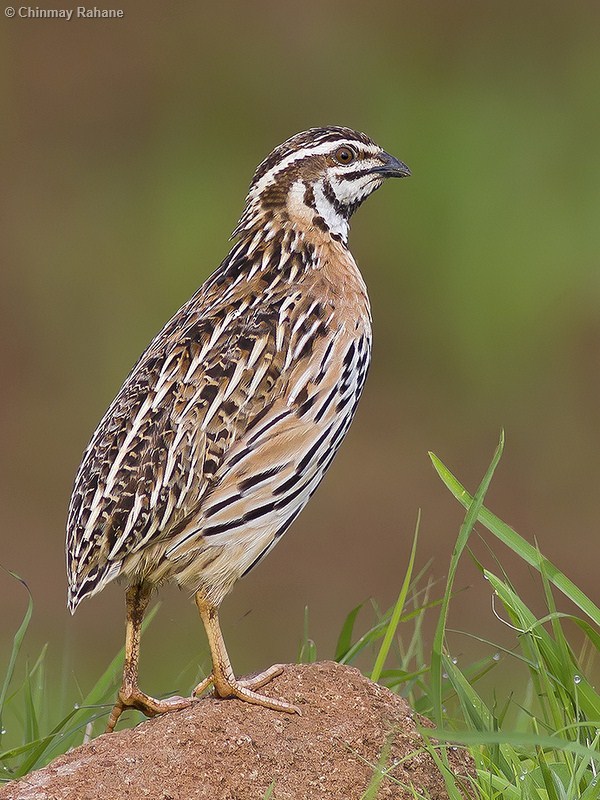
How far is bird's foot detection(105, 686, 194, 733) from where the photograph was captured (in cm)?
523

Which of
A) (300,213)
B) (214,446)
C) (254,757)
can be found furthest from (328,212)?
(254,757)

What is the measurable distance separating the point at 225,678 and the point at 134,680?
0.37 m

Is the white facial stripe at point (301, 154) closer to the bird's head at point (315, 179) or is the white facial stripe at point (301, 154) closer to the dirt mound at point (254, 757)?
the bird's head at point (315, 179)

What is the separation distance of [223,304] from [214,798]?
1989 mm

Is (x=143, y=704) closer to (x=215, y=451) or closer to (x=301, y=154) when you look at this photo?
(x=215, y=451)

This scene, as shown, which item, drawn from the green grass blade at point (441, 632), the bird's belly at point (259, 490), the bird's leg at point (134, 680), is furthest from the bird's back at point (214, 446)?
the green grass blade at point (441, 632)

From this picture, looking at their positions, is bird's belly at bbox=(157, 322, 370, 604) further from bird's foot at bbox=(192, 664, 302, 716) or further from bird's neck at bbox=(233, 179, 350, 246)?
bird's neck at bbox=(233, 179, 350, 246)

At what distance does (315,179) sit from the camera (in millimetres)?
6180

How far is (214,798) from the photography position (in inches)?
181

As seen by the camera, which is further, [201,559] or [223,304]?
[223,304]

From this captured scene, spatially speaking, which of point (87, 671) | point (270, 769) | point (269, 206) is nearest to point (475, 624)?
point (87, 671)

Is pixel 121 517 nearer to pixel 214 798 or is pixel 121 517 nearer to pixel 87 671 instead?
pixel 214 798

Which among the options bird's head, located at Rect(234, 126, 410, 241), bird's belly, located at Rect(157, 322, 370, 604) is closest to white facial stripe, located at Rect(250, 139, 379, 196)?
bird's head, located at Rect(234, 126, 410, 241)

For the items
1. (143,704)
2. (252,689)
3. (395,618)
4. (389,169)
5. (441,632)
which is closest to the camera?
(441,632)
